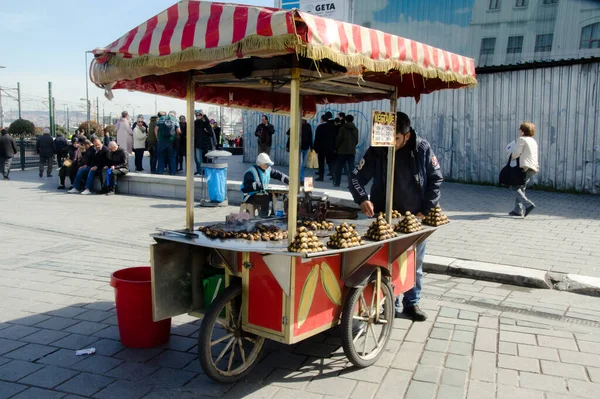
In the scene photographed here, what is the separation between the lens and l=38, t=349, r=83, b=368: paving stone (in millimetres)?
3910

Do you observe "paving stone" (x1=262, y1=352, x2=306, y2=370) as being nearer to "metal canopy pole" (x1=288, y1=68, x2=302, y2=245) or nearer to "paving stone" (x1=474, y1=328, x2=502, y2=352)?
"metal canopy pole" (x1=288, y1=68, x2=302, y2=245)

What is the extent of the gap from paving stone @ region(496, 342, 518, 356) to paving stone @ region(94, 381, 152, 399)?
2.82 metres

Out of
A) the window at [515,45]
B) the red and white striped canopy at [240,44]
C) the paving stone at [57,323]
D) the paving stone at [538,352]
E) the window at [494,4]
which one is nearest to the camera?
the red and white striped canopy at [240,44]

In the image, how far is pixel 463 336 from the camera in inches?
181

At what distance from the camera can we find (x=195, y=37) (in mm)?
3195

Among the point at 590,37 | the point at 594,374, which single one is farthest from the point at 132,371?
the point at 590,37

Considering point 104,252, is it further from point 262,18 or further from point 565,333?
point 565,333

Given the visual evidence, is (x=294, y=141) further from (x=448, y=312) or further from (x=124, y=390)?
(x=448, y=312)

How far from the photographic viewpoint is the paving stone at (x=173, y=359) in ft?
13.0

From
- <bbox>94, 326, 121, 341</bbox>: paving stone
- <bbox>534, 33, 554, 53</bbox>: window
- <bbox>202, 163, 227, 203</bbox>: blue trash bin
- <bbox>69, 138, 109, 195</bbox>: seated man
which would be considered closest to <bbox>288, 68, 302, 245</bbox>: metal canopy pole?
<bbox>94, 326, 121, 341</bbox>: paving stone

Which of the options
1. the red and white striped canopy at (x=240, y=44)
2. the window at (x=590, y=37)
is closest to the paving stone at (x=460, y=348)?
the red and white striped canopy at (x=240, y=44)

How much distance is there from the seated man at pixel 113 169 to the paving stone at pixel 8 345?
900cm

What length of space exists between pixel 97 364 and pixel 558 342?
381 cm

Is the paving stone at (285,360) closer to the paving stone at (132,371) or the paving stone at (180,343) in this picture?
the paving stone at (180,343)
